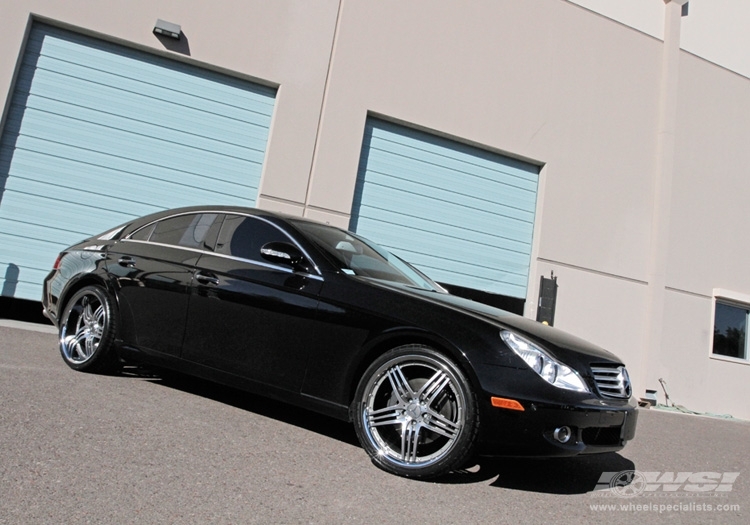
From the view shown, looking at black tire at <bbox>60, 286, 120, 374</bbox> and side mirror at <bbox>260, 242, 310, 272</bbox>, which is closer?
side mirror at <bbox>260, 242, 310, 272</bbox>

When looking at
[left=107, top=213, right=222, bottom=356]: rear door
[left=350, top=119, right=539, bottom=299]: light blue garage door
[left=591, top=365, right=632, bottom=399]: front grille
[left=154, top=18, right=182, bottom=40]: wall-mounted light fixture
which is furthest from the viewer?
[left=350, top=119, right=539, bottom=299]: light blue garage door

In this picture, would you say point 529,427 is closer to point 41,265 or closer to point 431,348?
point 431,348

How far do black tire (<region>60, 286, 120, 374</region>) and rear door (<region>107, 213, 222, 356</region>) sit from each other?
15 centimetres

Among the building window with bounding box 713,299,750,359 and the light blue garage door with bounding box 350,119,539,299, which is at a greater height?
the light blue garage door with bounding box 350,119,539,299

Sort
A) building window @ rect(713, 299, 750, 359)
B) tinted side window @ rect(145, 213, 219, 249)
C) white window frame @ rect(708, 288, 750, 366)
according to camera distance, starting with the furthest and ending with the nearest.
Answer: building window @ rect(713, 299, 750, 359), white window frame @ rect(708, 288, 750, 366), tinted side window @ rect(145, 213, 219, 249)

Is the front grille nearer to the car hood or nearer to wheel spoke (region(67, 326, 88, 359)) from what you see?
the car hood

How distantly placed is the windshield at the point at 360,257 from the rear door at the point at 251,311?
0.76 ft

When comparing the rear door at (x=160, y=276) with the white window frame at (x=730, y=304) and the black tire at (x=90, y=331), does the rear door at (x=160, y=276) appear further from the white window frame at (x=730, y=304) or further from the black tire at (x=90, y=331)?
the white window frame at (x=730, y=304)

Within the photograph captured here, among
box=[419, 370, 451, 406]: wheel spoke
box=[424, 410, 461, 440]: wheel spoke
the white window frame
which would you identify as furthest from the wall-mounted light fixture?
the white window frame

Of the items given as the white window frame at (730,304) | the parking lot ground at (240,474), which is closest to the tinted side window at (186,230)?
the parking lot ground at (240,474)

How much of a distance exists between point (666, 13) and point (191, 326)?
38.7ft

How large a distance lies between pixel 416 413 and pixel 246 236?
1.82 m

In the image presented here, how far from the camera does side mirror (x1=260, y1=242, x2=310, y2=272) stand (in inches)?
152

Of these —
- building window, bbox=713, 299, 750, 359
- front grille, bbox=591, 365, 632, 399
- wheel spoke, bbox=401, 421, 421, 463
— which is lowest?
wheel spoke, bbox=401, 421, 421, 463
